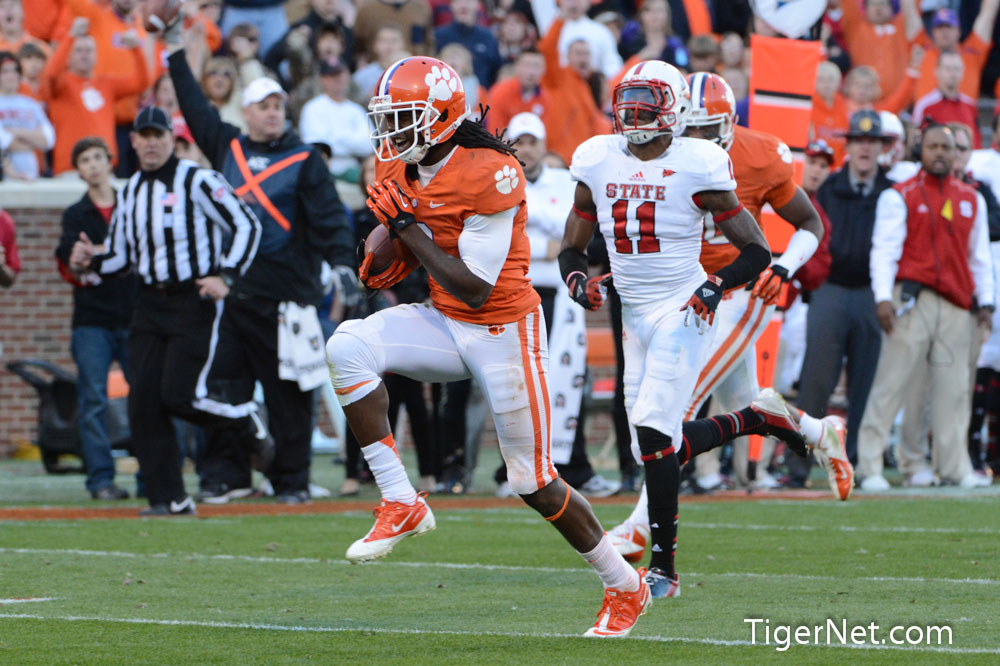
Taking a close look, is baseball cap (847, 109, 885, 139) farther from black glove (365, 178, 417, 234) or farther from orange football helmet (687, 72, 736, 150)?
black glove (365, 178, 417, 234)

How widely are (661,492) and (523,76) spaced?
825cm

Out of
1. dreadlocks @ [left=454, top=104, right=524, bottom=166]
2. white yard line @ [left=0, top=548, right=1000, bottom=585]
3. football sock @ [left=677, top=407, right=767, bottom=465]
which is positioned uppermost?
dreadlocks @ [left=454, top=104, right=524, bottom=166]

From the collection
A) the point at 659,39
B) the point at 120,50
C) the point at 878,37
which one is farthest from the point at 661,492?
the point at 878,37

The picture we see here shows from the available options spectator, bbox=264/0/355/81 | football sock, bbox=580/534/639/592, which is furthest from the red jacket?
football sock, bbox=580/534/639/592

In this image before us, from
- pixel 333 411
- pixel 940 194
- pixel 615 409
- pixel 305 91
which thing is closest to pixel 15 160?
pixel 305 91

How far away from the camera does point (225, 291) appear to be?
9234 mm

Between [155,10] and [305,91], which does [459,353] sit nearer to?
[155,10]

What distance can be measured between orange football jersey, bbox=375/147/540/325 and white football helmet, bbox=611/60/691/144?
3.20ft

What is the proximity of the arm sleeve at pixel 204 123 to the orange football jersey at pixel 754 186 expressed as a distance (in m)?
4.01

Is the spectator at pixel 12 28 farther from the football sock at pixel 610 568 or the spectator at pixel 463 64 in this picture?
the football sock at pixel 610 568

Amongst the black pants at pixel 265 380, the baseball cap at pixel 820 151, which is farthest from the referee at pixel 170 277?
the baseball cap at pixel 820 151

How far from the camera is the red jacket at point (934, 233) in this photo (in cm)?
1117

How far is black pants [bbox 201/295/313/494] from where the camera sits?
400 inches

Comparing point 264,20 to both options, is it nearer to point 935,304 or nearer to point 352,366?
point 935,304
